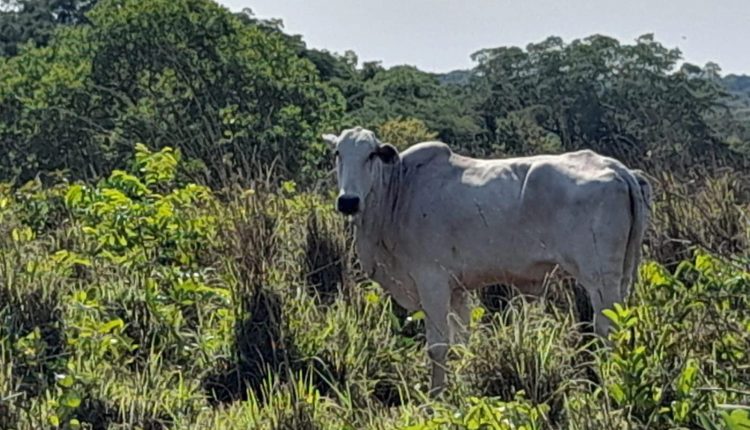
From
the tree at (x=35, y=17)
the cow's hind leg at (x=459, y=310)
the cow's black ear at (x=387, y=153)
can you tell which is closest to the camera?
the cow's hind leg at (x=459, y=310)

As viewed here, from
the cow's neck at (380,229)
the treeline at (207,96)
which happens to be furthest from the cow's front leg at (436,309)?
the treeline at (207,96)

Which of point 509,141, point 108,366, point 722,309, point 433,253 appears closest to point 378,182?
point 433,253

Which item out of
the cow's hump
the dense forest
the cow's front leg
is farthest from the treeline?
the cow's front leg

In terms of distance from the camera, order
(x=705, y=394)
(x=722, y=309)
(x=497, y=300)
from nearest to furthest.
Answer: (x=705, y=394) < (x=722, y=309) < (x=497, y=300)

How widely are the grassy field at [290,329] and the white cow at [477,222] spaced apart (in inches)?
8.9

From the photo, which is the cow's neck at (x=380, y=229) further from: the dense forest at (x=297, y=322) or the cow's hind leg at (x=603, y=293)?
the cow's hind leg at (x=603, y=293)

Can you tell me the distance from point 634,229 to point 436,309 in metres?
1.14

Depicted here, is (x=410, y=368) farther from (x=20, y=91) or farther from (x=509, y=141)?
(x=20, y=91)

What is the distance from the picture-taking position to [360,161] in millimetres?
6965

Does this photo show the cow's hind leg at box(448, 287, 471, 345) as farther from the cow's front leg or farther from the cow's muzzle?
the cow's muzzle

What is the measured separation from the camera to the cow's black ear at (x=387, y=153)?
7070mm

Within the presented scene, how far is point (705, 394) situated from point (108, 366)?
308cm

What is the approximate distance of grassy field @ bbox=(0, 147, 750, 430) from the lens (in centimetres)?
494

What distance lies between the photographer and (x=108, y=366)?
6.33 metres
